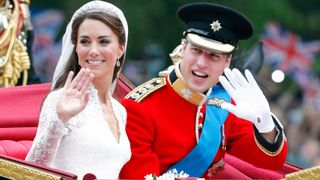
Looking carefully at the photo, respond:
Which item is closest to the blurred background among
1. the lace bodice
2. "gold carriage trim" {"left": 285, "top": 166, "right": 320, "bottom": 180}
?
the lace bodice

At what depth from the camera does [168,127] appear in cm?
652

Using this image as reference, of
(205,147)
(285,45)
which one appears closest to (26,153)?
(205,147)

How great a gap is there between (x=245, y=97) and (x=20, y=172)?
0.88 metres

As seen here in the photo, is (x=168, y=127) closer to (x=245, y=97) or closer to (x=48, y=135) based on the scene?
(x=245, y=97)

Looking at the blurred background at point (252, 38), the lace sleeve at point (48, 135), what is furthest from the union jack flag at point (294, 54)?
the lace sleeve at point (48, 135)

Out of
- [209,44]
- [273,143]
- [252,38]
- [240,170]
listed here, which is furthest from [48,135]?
[252,38]

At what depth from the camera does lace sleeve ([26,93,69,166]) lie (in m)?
5.99

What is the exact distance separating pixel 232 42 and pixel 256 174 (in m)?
0.68

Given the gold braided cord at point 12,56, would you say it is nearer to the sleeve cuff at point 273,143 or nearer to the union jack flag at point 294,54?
the sleeve cuff at point 273,143

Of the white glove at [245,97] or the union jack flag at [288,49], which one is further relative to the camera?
the union jack flag at [288,49]

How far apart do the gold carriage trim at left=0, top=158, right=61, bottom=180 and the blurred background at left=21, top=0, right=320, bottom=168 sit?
4.64 meters

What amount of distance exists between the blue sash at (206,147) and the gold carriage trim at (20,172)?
692mm

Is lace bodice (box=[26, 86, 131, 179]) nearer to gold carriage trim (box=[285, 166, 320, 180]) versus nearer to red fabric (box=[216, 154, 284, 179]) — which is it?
gold carriage trim (box=[285, 166, 320, 180])

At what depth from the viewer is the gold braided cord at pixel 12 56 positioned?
27.3ft
